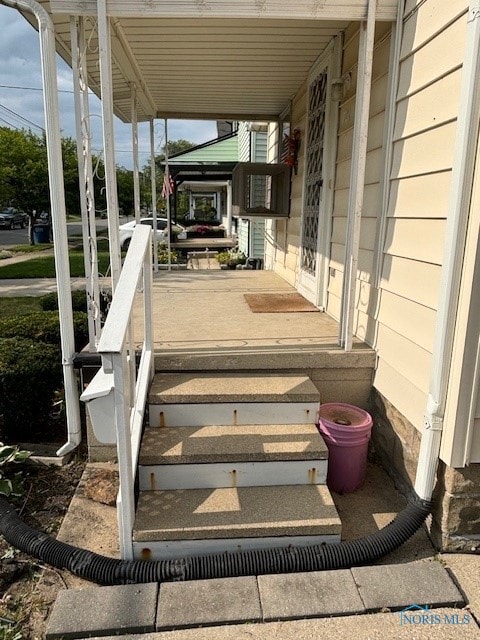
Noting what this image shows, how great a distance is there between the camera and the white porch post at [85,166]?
2.57 metres

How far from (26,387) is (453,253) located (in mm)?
2541

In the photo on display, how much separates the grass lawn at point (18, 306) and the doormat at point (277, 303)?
11.8 ft

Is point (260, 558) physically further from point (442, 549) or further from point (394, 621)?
Answer: point (442, 549)

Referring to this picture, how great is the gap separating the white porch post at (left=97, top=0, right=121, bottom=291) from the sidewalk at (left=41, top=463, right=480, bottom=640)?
1.62 metres

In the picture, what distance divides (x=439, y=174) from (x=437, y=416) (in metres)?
1.06

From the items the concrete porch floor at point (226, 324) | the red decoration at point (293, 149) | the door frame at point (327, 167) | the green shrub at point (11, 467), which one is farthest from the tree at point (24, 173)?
the green shrub at point (11, 467)

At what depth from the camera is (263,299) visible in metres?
4.39

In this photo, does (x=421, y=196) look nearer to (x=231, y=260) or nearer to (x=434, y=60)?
(x=434, y=60)

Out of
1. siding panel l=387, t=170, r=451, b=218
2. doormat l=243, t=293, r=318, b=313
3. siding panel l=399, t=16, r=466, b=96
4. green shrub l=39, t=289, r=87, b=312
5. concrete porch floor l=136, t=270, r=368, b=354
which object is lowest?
green shrub l=39, t=289, r=87, b=312

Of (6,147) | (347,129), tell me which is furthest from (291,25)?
(6,147)

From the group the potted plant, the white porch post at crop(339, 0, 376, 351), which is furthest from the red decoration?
the potted plant

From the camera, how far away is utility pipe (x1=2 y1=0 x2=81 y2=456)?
91.8 inches

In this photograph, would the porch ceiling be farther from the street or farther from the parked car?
the parked car

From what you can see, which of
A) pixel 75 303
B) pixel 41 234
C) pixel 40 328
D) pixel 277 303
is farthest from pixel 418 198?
pixel 41 234
